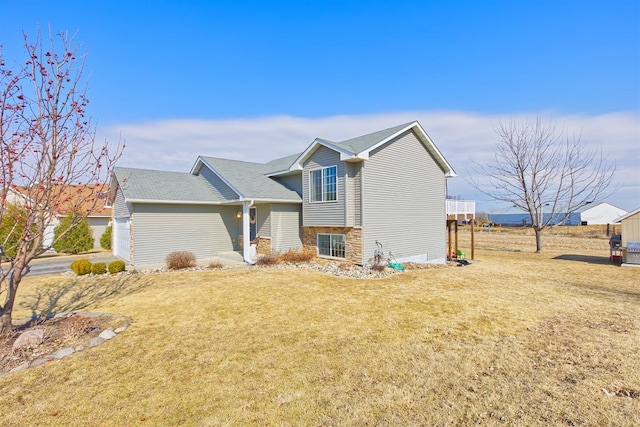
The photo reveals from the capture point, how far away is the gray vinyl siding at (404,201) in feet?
46.2

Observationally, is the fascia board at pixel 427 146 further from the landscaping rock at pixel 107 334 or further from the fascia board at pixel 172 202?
the landscaping rock at pixel 107 334

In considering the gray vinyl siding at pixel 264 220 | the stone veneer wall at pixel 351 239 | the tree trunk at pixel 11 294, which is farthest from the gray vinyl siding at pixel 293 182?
the tree trunk at pixel 11 294

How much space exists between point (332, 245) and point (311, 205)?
7.69 feet

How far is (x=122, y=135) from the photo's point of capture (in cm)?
672

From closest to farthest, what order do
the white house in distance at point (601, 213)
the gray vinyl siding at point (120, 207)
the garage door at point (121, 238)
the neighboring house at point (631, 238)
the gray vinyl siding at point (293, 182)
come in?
1. the neighboring house at point (631, 238)
2. the garage door at point (121, 238)
3. the gray vinyl siding at point (120, 207)
4. the gray vinyl siding at point (293, 182)
5. the white house in distance at point (601, 213)

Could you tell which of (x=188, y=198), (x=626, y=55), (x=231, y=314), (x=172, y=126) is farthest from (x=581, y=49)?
(x=172, y=126)

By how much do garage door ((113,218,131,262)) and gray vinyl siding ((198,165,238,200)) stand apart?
4872 mm

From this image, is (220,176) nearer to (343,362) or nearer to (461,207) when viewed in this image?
(343,362)

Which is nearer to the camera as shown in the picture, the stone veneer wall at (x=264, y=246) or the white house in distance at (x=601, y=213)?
the stone veneer wall at (x=264, y=246)

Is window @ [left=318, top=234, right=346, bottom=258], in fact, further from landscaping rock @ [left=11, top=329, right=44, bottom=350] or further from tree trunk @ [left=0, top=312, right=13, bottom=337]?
tree trunk @ [left=0, top=312, right=13, bottom=337]

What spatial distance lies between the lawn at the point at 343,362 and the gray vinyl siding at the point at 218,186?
7930 millimetres

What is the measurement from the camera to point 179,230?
52.6ft

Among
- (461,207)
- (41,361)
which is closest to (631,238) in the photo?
(461,207)

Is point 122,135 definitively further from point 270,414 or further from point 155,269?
point 155,269
